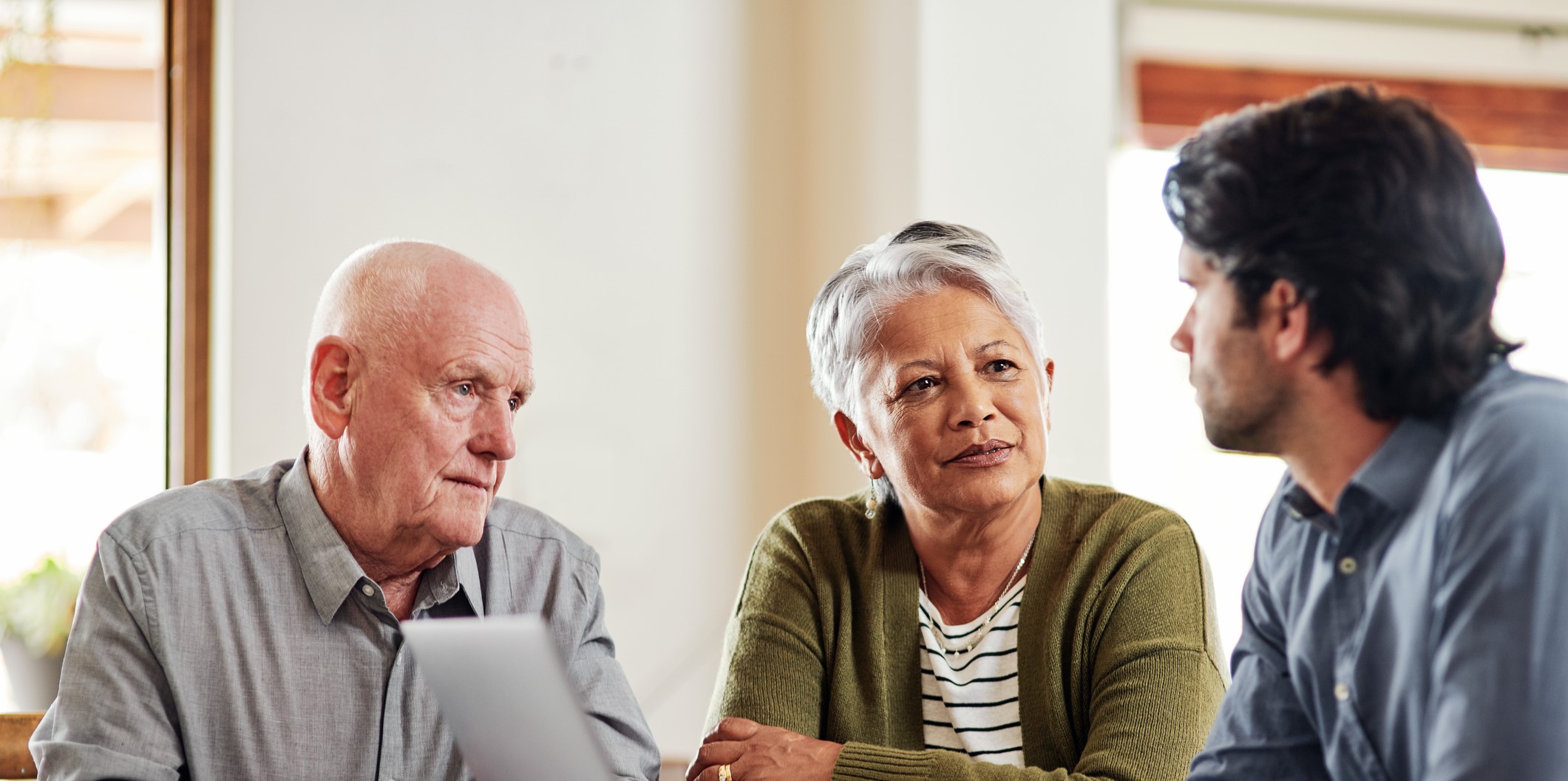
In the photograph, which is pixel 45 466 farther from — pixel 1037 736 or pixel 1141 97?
pixel 1141 97

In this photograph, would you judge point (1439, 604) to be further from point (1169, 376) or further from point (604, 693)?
point (1169, 376)

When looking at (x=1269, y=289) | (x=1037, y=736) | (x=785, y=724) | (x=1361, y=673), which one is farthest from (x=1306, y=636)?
(x=785, y=724)

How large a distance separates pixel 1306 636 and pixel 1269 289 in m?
0.26

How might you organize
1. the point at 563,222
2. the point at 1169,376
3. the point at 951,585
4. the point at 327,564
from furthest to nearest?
the point at 1169,376 → the point at 563,222 → the point at 951,585 → the point at 327,564

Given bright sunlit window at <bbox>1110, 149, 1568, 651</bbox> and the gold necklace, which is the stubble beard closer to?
the gold necklace

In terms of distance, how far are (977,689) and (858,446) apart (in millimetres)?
359

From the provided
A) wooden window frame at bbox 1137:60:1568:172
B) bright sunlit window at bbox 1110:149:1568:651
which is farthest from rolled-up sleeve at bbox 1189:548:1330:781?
wooden window frame at bbox 1137:60:1568:172

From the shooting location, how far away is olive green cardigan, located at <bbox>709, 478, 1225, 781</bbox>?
1.44 meters

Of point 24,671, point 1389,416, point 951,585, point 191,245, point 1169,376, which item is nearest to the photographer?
point 1389,416

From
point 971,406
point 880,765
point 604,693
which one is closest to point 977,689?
point 880,765

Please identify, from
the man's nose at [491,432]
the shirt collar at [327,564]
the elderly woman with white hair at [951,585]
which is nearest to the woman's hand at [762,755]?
the elderly woman with white hair at [951,585]

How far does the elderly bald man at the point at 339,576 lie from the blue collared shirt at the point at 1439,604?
795 mm

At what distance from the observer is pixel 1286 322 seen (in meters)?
0.89

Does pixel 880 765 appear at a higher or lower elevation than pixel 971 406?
lower
